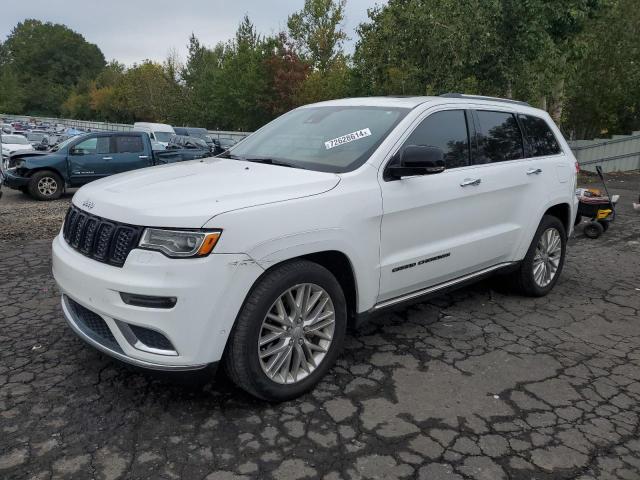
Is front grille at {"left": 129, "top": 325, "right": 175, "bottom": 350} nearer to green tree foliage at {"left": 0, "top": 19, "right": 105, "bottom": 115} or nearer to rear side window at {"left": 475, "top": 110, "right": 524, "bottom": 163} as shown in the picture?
rear side window at {"left": 475, "top": 110, "right": 524, "bottom": 163}

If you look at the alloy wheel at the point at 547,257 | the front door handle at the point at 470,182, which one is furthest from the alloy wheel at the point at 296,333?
the alloy wheel at the point at 547,257

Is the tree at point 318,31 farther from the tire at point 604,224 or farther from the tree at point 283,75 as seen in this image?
the tire at point 604,224

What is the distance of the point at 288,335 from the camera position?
3.06 m

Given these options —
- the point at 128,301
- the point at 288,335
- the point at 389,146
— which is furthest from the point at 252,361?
the point at 389,146

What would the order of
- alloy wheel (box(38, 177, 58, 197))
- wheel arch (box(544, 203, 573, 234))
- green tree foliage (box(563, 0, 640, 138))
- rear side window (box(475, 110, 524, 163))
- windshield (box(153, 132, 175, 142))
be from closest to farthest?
rear side window (box(475, 110, 524, 163)) < wheel arch (box(544, 203, 573, 234)) < alloy wheel (box(38, 177, 58, 197)) < green tree foliage (box(563, 0, 640, 138)) < windshield (box(153, 132, 175, 142))

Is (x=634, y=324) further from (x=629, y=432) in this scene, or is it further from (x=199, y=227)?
(x=199, y=227)

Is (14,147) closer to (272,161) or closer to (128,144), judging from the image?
(128,144)

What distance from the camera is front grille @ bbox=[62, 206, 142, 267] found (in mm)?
2754

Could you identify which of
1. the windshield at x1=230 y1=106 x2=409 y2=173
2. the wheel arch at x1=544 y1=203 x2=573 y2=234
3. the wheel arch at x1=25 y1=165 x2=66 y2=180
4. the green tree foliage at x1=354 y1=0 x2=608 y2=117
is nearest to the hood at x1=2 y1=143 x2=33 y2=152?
the wheel arch at x1=25 y1=165 x2=66 y2=180

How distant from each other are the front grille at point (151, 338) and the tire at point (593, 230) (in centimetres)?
A: 729

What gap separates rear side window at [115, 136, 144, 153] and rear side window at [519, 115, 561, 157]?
33.2 feet

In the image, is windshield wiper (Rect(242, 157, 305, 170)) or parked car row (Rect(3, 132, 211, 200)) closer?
windshield wiper (Rect(242, 157, 305, 170))

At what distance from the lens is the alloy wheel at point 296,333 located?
2.99 metres

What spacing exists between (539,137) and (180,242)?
3.71 meters
